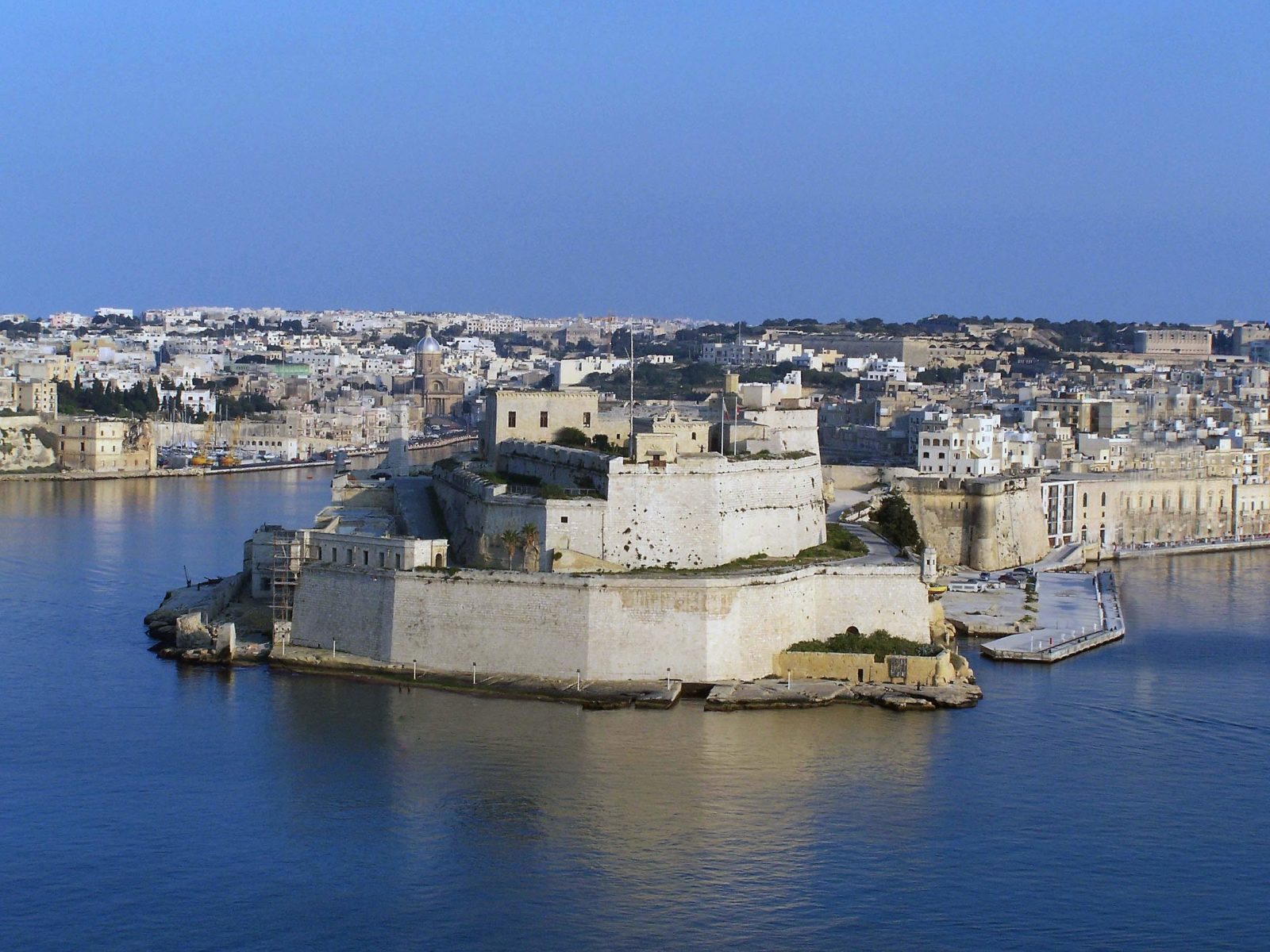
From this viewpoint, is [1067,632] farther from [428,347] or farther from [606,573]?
[428,347]

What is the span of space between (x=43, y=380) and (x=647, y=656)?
32.4 meters

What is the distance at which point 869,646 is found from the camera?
583 inches

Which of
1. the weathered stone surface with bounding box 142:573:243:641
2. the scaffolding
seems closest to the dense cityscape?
the scaffolding

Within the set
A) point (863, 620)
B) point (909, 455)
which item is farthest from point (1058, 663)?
point (909, 455)

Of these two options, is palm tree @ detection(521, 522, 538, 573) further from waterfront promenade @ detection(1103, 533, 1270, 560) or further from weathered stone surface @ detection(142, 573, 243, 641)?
waterfront promenade @ detection(1103, 533, 1270, 560)

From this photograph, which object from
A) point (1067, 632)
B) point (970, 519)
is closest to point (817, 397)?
point (970, 519)

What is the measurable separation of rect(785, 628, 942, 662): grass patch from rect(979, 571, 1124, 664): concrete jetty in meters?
1.58

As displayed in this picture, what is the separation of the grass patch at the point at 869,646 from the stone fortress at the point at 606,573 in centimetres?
9

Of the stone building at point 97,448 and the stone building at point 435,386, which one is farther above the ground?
the stone building at point 435,386

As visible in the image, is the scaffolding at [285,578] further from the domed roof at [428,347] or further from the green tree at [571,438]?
the domed roof at [428,347]

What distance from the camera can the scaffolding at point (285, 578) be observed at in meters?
15.6

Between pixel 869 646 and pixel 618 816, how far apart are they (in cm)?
386

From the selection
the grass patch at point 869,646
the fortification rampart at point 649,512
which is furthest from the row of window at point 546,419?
the grass patch at point 869,646

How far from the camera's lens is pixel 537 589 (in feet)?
47.1
